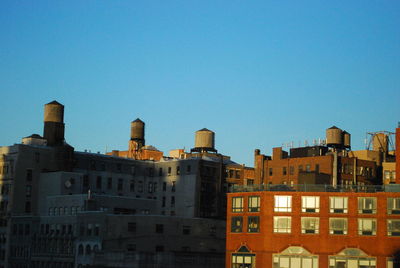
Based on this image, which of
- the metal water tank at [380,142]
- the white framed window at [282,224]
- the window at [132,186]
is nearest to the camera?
the white framed window at [282,224]

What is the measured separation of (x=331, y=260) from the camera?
100 meters

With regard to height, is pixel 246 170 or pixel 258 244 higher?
pixel 246 170

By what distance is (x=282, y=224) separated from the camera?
103500mm

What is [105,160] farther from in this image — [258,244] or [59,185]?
[258,244]

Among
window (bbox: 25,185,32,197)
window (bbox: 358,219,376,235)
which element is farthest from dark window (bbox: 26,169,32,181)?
window (bbox: 358,219,376,235)

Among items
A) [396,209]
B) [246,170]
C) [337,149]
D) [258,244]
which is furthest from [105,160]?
[396,209]

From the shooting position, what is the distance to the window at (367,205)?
100375 millimetres

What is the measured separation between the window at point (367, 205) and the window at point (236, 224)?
17246 millimetres

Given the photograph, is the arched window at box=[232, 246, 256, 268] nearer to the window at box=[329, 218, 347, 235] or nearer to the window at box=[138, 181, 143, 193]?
the window at box=[329, 218, 347, 235]

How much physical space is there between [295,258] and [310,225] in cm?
499

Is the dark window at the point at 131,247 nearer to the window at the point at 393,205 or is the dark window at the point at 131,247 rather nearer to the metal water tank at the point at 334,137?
the window at the point at 393,205

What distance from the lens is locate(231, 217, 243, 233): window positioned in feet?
351

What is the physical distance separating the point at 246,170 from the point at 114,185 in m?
32.3

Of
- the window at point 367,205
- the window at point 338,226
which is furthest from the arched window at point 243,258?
the window at point 367,205
